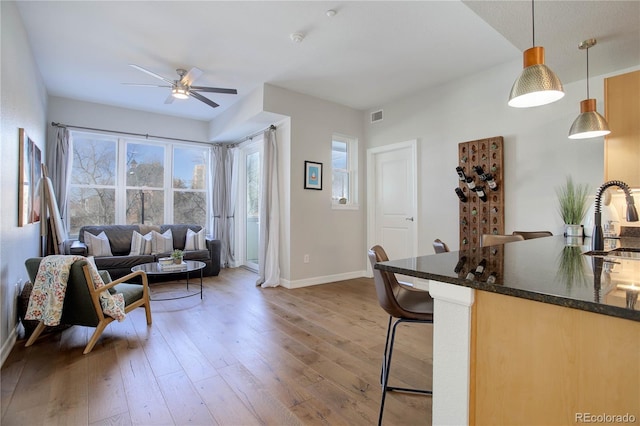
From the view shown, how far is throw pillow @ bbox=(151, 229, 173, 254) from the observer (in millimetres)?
5066

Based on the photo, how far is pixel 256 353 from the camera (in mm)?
2443

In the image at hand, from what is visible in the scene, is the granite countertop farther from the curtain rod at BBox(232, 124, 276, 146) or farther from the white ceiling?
the curtain rod at BBox(232, 124, 276, 146)

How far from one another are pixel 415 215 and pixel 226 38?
3274mm

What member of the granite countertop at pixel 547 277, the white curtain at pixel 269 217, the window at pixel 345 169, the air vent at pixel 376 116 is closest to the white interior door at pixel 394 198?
the window at pixel 345 169

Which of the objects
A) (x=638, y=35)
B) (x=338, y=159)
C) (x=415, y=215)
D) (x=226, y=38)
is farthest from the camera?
(x=338, y=159)

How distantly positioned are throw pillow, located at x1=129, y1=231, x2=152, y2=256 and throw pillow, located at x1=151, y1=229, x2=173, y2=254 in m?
0.07

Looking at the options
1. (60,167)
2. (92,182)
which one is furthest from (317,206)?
(60,167)

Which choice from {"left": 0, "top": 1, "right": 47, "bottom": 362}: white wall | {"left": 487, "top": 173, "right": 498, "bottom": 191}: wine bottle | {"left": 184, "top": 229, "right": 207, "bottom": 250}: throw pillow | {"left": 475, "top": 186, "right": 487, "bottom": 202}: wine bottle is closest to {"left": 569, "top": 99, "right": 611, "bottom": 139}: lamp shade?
{"left": 487, "top": 173, "right": 498, "bottom": 191}: wine bottle

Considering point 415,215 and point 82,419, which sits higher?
point 415,215

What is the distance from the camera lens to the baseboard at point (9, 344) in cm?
227

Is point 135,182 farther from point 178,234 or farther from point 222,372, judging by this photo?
point 222,372

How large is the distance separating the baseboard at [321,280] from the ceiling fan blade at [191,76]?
9.57ft

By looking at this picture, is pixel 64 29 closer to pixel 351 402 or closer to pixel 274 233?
pixel 274 233

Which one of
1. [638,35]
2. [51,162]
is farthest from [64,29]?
[638,35]
